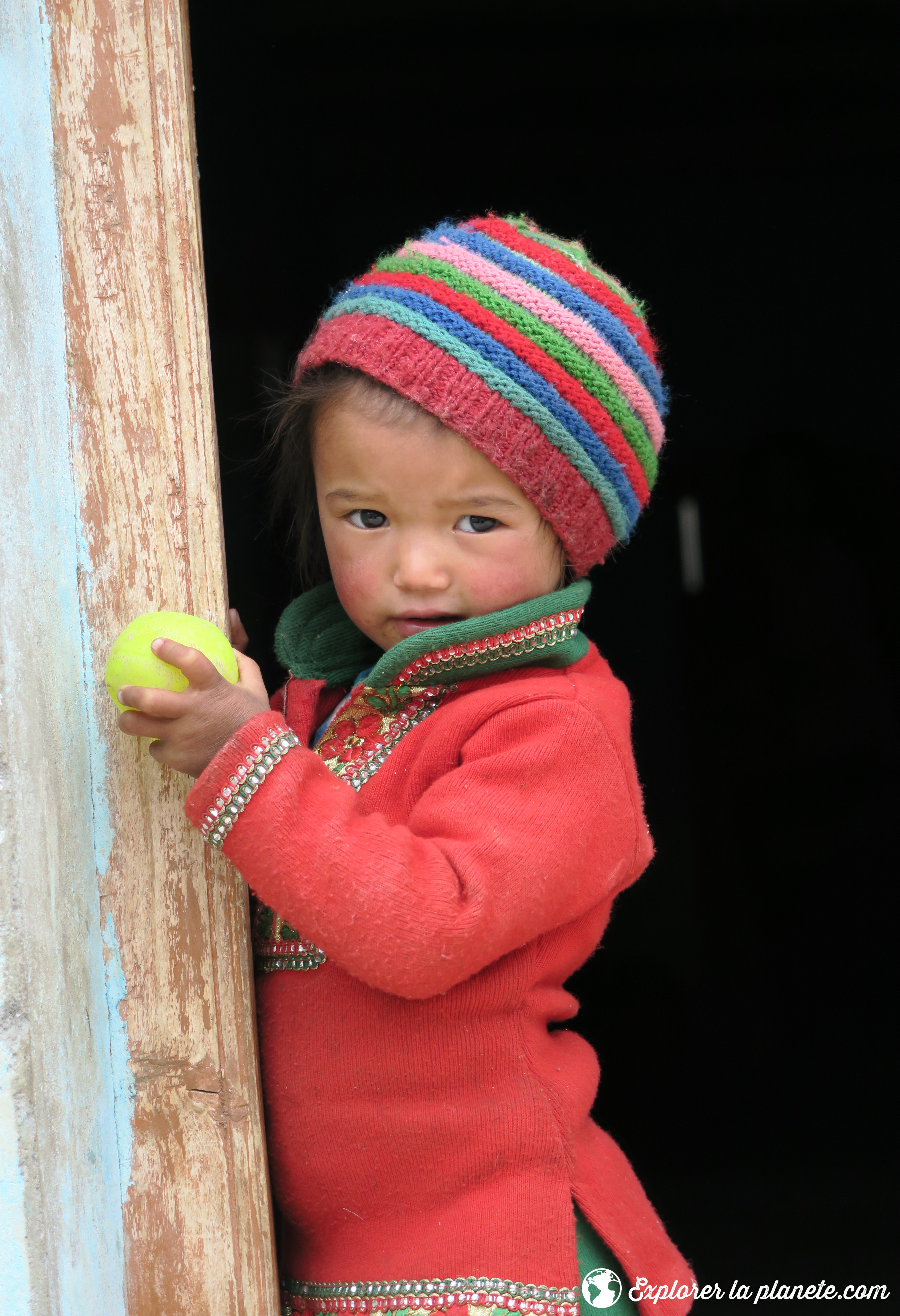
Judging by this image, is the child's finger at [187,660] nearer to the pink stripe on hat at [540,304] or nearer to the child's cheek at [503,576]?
the child's cheek at [503,576]

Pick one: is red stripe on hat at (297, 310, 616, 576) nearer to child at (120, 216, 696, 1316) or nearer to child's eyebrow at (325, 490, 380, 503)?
child at (120, 216, 696, 1316)

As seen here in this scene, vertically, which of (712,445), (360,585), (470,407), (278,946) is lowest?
(278,946)

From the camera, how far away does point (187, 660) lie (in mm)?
1094

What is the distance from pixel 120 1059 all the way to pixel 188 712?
1.28 ft

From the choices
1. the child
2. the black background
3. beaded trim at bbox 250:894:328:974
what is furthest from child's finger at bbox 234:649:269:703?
the black background

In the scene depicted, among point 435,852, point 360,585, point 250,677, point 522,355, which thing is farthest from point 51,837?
point 522,355

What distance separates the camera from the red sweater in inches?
43.4

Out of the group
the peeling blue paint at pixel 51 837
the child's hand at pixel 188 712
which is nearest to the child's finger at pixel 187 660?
the child's hand at pixel 188 712

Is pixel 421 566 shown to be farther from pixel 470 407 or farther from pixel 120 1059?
pixel 120 1059

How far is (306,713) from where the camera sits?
1.50 meters

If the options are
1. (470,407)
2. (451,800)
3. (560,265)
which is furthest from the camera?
(560,265)

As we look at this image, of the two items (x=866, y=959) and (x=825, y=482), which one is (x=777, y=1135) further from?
(x=825, y=482)

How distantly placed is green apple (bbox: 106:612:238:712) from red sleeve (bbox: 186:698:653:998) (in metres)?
0.08

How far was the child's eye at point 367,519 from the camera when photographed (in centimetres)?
138
